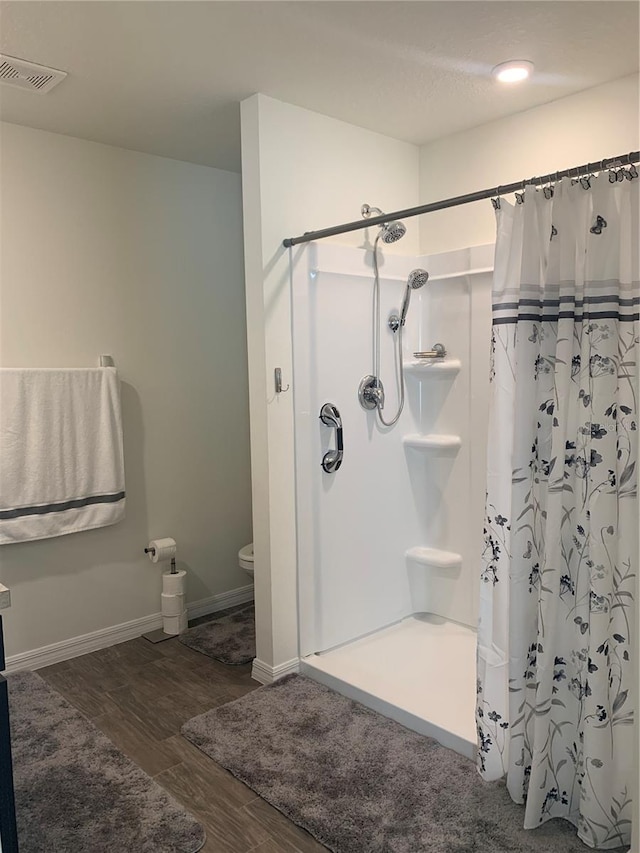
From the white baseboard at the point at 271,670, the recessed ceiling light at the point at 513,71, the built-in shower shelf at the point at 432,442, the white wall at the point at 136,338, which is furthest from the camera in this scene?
the built-in shower shelf at the point at 432,442

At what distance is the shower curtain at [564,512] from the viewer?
69.7 inches

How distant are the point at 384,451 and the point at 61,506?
59.2 inches

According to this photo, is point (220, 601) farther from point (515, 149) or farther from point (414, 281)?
point (515, 149)

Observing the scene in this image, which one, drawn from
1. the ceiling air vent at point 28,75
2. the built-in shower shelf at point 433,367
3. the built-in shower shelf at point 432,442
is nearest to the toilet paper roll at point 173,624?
the built-in shower shelf at point 432,442

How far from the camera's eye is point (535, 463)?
1970mm

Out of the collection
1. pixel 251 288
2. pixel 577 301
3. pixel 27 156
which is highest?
pixel 27 156

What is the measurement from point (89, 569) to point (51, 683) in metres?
0.53

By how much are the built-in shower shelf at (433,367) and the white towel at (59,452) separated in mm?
1419

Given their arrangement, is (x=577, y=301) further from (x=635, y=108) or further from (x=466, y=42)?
(x=635, y=108)

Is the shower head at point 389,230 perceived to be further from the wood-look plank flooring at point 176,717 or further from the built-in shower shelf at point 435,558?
the wood-look plank flooring at point 176,717

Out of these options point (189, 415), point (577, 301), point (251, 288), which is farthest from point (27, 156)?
point (577, 301)

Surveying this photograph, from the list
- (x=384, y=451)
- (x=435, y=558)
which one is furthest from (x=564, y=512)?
(x=435, y=558)

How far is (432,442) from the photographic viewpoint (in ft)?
10.6

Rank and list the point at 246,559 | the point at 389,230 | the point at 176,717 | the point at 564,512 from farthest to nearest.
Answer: the point at 246,559 < the point at 389,230 < the point at 176,717 < the point at 564,512
